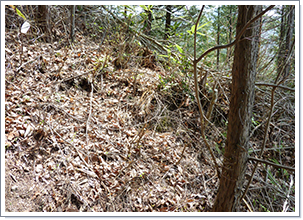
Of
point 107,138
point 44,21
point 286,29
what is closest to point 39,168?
point 107,138

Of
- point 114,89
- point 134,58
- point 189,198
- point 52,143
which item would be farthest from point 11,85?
point 189,198

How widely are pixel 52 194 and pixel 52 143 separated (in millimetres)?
644

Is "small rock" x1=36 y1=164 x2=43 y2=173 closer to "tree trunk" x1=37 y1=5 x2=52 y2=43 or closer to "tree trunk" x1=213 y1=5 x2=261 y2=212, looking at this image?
"tree trunk" x1=213 y1=5 x2=261 y2=212

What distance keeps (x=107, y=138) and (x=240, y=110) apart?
1883mm

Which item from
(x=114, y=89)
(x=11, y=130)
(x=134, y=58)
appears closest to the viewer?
(x=11, y=130)

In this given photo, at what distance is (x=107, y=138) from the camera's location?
9.55ft

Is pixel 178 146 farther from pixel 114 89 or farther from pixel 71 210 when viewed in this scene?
pixel 71 210

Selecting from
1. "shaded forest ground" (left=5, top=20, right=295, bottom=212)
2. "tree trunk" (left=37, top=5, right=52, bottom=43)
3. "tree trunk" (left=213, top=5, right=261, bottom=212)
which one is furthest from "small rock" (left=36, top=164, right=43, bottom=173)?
"tree trunk" (left=37, top=5, right=52, bottom=43)

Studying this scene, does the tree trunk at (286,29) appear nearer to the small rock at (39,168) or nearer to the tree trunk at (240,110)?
the tree trunk at (240,110)

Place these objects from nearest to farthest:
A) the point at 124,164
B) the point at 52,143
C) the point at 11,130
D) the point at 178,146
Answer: the point at 11,130
the point at 52,143
the point at 124,164
the point at 178,146

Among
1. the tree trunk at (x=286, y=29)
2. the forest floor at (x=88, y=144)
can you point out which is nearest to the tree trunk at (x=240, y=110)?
the tree trunk at (x=286, y=29)

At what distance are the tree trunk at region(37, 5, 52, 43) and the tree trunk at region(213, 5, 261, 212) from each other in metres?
3.44

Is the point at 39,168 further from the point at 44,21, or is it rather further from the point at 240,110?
the point at 44,21

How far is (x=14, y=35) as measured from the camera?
135 inches
